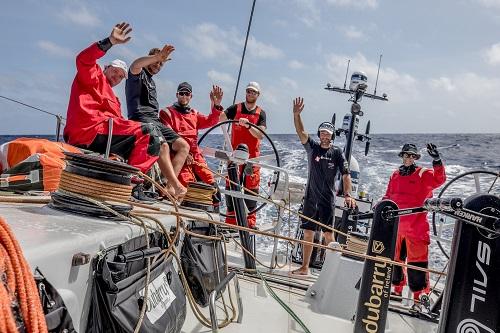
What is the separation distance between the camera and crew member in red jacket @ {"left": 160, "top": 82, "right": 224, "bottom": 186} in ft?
14.5

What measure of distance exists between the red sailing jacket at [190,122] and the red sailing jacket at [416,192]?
210 cm

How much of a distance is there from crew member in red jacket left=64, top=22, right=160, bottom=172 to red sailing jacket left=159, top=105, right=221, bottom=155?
1131mm

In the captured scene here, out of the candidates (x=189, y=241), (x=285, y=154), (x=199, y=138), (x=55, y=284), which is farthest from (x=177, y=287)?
(x=285, y=154)

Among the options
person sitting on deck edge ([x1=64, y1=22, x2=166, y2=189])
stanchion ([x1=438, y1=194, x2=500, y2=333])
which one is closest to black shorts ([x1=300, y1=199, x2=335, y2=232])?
person sitting on deck edge ([x1=64, y1=22, x2=166, y2=189])

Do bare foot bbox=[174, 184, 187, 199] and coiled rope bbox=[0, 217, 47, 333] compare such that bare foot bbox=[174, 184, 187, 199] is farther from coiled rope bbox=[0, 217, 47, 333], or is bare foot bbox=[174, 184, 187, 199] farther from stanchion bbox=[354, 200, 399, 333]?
coiled rope bbox=[0, 217, 47, 333]

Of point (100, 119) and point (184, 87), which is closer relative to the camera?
point (100, 119)

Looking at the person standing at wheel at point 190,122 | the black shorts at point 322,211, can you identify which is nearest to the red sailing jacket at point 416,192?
the black shorts at point 322,211

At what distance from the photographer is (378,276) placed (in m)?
2.10

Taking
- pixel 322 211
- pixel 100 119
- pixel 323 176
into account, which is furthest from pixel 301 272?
pixel 100 119

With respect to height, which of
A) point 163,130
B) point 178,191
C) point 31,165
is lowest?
point 178,191

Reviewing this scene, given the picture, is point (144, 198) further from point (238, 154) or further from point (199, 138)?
point (199, 138)

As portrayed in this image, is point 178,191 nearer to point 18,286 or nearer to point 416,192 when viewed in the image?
point 18,286

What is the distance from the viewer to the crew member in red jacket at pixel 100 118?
2924mm

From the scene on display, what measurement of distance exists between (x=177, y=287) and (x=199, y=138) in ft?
8.31
